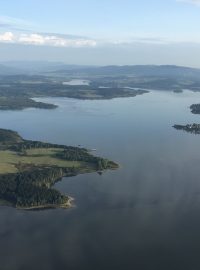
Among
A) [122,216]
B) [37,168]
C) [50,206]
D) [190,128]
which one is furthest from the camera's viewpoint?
[190,128]

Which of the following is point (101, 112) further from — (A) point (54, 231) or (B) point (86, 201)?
(A) point (54, 231)

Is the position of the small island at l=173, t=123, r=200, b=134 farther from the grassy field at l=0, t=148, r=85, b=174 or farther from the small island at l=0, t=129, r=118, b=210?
the grassy field at l=0, t=148, r=85, b=174

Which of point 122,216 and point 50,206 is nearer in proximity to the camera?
point 122,216

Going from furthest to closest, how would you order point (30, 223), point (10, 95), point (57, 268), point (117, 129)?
point (10, 95)
point (117, 129)
point (30, 223)
point (57, 268)

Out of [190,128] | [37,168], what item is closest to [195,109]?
[190,128]

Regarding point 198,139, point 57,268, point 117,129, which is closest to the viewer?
point 57,268

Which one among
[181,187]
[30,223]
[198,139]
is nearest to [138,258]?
[30,223]

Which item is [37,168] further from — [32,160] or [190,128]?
[190,128]
